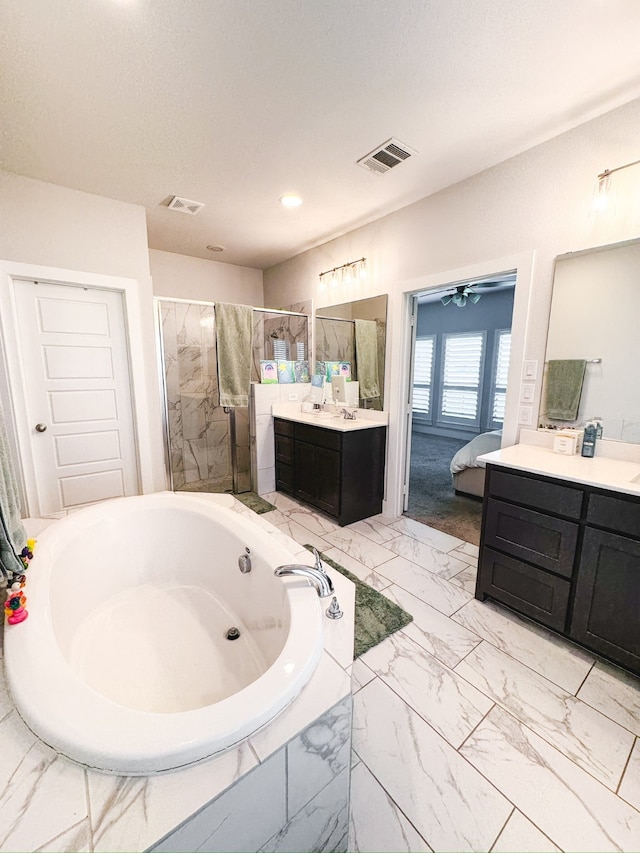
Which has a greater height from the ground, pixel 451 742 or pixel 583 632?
pixel 583 632

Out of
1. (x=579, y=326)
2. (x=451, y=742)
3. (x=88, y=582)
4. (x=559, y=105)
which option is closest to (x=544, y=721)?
(x=451, y=742)

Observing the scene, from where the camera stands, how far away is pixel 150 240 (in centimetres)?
347

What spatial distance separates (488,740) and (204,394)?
11.2ft

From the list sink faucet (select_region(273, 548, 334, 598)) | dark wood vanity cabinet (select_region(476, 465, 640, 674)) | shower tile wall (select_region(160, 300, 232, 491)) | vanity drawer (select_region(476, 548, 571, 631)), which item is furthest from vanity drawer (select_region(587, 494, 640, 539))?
shower tile wall (select_region(160, 300, 232, 491))

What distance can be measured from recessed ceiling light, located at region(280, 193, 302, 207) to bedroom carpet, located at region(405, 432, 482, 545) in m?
2.77

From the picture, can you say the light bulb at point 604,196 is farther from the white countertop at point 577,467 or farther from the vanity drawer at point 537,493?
the vanity drawer at point 537,493

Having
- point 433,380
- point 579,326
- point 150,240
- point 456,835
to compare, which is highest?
point 150,240

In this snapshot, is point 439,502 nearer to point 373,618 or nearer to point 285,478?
point 285,478

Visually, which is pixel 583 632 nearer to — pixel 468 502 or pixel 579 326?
pixel 579 326

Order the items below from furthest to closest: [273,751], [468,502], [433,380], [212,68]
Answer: [433,380]
[468,502]
[212,68]
[273,751]

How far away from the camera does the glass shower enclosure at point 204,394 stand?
3.36 m

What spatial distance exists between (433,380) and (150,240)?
194 inches

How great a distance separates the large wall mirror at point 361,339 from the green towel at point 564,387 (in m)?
1.29

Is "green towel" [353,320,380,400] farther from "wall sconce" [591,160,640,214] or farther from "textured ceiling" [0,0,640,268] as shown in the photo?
"wall sconce" [591,160,640,214]
